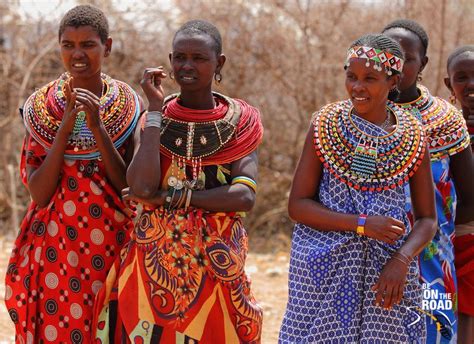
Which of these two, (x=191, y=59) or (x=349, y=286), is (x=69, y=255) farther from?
(x=349, y=286)

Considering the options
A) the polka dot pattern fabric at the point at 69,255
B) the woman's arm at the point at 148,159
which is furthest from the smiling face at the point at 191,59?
the polka dot pattern fabric at the point at 69,255

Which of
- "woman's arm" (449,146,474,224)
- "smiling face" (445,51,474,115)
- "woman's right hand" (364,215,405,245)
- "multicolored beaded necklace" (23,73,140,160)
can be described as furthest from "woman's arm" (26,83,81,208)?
"smiling face" (445,51,474,115)

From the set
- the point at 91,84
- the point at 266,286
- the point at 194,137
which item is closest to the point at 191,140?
the point at 194,137

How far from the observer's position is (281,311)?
25.7 ft

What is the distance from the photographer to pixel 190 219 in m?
4.27

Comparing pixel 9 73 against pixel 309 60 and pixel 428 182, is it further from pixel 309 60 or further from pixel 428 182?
pixel 428 182

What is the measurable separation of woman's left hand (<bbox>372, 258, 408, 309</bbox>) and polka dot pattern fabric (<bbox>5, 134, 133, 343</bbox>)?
1358 mm

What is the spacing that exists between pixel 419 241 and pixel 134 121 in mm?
1499

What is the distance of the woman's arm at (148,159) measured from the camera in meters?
4.14

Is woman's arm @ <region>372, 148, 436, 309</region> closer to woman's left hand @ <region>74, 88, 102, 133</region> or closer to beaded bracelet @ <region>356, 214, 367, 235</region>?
beaded bracelet @ <region>356, 214, 367, 235</region>

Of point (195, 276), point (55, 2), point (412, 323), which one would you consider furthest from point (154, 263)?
point (55, 2)

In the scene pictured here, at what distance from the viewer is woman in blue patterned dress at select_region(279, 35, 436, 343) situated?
13.1 feet

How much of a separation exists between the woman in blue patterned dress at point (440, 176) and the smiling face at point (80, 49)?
1.45 meters

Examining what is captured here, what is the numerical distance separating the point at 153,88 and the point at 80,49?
1.60 ft
